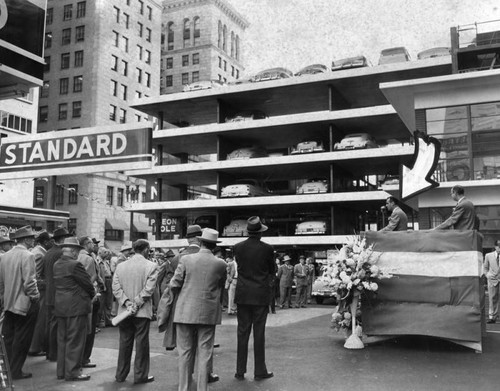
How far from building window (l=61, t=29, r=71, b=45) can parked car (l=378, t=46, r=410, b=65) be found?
3958 cm

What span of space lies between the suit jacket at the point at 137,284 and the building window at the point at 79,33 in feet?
189

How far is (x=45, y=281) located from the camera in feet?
30.9

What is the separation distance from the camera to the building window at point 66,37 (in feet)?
198

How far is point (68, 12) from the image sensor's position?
199 feet

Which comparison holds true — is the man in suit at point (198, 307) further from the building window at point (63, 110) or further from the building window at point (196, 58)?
the building window at point (196, 58)

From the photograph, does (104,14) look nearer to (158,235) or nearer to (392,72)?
Result: (158,235)

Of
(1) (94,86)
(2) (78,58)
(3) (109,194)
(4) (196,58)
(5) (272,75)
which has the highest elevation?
(4) (196,58)

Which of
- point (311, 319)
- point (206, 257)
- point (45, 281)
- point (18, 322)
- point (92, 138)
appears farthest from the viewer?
point (311, 319)

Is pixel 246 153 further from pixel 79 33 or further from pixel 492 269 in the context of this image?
pixel 79 33

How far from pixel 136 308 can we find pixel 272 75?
31.9m

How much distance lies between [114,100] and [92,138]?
56.8 m

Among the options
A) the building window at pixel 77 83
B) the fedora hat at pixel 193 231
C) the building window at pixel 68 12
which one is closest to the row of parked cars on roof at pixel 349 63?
the building window at pixel 77 83

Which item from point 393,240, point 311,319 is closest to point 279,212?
point 311,319

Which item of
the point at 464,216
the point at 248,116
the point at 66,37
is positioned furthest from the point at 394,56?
the point at 66,37
